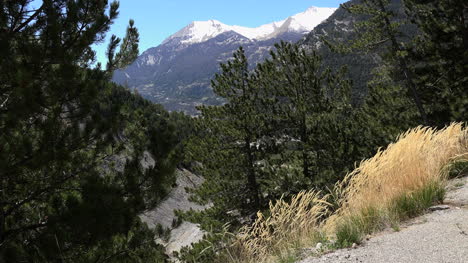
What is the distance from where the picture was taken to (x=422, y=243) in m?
2.81

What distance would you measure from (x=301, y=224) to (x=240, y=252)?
886 millimetres

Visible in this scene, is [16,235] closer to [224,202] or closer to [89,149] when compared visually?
[89,149]

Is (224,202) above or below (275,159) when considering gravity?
below

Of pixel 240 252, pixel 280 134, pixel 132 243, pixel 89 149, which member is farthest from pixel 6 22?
pixel 280 134

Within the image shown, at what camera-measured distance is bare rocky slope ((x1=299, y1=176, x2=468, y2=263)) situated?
2.58 metres

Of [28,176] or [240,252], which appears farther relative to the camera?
[28,176]

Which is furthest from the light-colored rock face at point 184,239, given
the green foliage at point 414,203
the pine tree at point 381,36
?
the green foliage at point 414,203

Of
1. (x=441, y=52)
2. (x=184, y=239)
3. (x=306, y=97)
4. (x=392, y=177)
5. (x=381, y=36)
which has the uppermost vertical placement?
(x=381, y=36)

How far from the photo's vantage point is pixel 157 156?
5180 millimetres

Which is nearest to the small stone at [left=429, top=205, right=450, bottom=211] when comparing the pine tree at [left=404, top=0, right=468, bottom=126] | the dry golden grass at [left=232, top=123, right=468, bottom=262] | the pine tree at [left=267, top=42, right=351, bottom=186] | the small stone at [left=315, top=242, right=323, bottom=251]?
the dry golden grass at [left=232, top=123, right=468, bottom=262]

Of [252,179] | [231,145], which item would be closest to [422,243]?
[252,179]

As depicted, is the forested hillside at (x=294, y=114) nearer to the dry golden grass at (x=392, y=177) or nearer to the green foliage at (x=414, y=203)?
the dry golden grass at (x=392, y=177)

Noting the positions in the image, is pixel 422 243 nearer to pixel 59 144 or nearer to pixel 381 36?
pixel 59 144

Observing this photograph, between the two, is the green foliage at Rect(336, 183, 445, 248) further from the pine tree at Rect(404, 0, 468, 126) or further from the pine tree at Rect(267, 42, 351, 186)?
the pine tree at Rect(404, 0, 468, 126)
